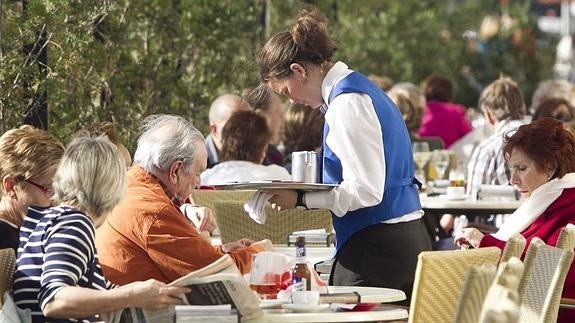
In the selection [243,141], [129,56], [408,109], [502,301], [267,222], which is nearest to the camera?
[502,301]

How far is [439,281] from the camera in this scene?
5.00 meters

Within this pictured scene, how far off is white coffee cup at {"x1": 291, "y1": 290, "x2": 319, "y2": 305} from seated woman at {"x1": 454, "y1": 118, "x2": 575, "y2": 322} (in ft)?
5.15

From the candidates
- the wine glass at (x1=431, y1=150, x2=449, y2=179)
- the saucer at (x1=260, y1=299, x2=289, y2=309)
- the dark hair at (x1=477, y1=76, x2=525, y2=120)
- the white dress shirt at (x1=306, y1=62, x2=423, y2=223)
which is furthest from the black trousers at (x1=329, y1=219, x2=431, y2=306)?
the wine glass at (x1=431, y1=150, x2=449, y2=179)

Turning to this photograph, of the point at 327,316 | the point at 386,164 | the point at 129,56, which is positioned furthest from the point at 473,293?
the point at 129,56

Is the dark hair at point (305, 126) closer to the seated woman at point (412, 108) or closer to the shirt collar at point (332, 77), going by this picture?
the seated woman at point (412, 108)

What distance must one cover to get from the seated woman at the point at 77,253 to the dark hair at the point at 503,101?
622 centimetres

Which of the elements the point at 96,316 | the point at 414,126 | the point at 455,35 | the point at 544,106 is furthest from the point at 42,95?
the point at 455,35

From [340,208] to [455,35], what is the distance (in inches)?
600

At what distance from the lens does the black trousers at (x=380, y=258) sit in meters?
5.95

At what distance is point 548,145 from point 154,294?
2.54 meters

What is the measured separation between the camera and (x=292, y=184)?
19.2ft

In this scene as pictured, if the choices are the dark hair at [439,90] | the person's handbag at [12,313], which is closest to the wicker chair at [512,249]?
the person's handbag at [12,313]

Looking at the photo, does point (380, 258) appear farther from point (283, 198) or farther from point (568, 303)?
point (568, 303)

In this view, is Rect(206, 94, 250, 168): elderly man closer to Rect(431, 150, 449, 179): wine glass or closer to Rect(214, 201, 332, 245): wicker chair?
Rect(214, 201, 332, 245): wicker chair
